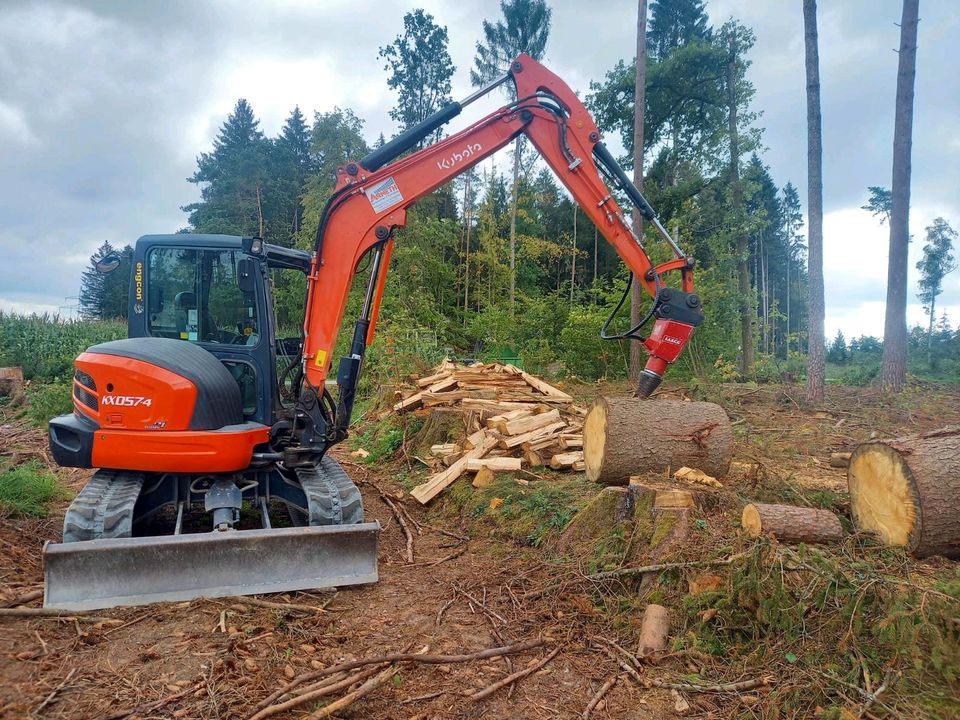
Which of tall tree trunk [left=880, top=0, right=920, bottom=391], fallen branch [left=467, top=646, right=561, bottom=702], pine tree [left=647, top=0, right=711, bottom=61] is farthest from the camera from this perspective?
pine tree [left=647, top=0, right=711, bottom=61]

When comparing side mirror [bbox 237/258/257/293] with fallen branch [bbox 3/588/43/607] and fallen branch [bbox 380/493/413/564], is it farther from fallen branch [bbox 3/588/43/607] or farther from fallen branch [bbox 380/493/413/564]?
fallen branch [bbox 380/493/413/564]

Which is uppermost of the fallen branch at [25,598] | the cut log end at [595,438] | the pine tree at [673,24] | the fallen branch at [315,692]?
the pine tree at [673,24]

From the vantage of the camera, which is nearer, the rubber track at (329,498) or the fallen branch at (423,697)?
the fallen branch at (423,697)

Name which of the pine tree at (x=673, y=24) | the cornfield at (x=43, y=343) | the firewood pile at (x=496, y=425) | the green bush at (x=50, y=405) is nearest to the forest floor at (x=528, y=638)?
the firewood pile at (x=496, y=425)

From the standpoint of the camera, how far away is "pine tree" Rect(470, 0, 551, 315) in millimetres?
25984

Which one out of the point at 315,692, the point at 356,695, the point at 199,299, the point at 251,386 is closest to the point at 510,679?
the point at 356,695

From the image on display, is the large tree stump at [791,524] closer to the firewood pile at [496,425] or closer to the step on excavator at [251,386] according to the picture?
the step on excavator at [251,386]

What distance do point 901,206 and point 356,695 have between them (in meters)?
15.1

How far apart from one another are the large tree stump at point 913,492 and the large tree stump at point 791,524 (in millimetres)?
327

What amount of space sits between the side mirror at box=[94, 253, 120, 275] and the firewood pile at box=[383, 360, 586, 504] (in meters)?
3.61

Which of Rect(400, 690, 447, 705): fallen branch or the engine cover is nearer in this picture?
Rect(400, 690, 447, 705): fallen branch

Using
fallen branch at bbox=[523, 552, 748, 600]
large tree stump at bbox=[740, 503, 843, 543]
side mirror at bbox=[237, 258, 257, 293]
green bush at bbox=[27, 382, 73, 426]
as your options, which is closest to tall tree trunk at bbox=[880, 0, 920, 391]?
large tree stump at bbox=[740, 503, 843, 543]

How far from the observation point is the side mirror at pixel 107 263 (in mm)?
4910

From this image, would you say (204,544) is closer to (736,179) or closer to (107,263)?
(107,263)
